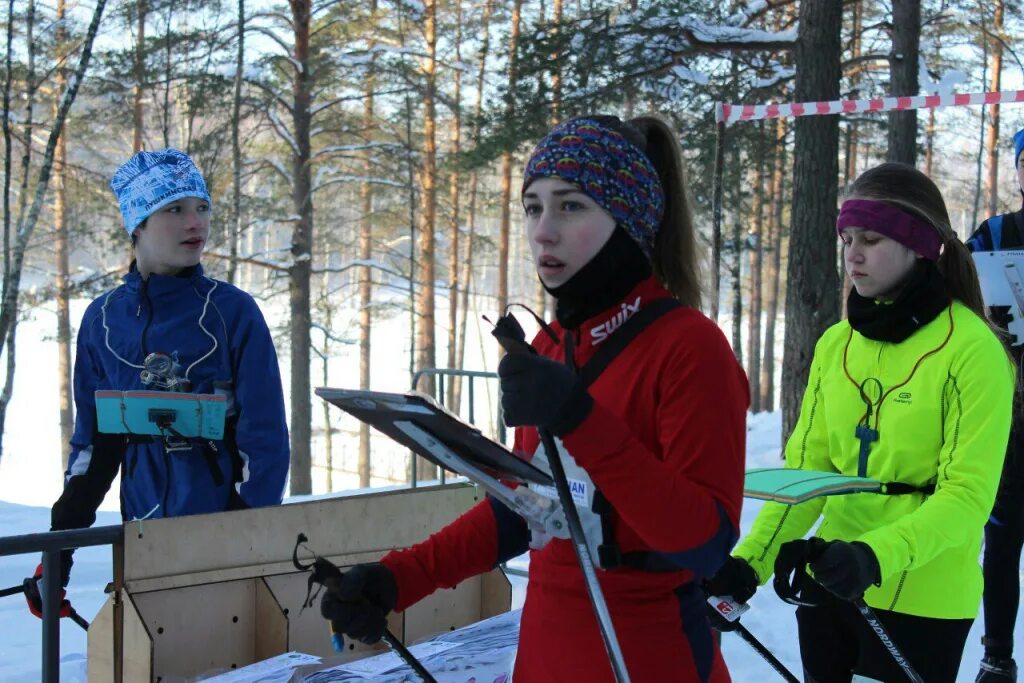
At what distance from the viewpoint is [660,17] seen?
417 inches

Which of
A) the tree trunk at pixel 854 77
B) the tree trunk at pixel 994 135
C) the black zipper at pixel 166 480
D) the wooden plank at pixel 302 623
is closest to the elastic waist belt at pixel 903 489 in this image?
the wooden plank at pixel 302 623

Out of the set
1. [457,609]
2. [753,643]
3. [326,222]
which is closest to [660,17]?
[457,609]

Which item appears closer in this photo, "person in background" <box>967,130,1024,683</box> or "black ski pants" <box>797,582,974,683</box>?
"black ski pants" <box>797,582,974,683</box>

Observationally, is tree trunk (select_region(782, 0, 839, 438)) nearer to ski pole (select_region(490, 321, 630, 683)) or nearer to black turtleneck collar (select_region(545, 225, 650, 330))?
black turtleneck collar (select_region(545, 225, 650, 330))

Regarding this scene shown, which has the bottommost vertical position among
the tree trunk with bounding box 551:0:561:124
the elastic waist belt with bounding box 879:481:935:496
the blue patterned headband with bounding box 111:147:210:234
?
the elastic waist belt with bounding box 879:481:935:496

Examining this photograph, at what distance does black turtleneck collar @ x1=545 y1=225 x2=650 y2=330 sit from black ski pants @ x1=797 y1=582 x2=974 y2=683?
3.81 feet

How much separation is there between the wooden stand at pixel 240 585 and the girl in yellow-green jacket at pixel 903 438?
1127 mm

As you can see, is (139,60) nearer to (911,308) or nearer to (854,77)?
(854,77)

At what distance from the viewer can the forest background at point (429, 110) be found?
10.1 m

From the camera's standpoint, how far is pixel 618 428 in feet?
4.20

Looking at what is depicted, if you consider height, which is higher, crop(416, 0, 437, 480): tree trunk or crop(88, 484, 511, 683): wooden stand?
crop(416, 0, 437, 480): tree trunk

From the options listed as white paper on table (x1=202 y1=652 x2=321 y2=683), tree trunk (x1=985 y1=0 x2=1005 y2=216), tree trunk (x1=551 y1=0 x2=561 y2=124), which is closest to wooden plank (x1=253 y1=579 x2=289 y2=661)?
white paper on table (x1=202 y1=652 x2=321 y2=683)

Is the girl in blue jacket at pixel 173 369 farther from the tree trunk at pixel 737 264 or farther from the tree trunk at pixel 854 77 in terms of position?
the tree trunk at pixel 737 264

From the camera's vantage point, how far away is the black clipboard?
140cm
